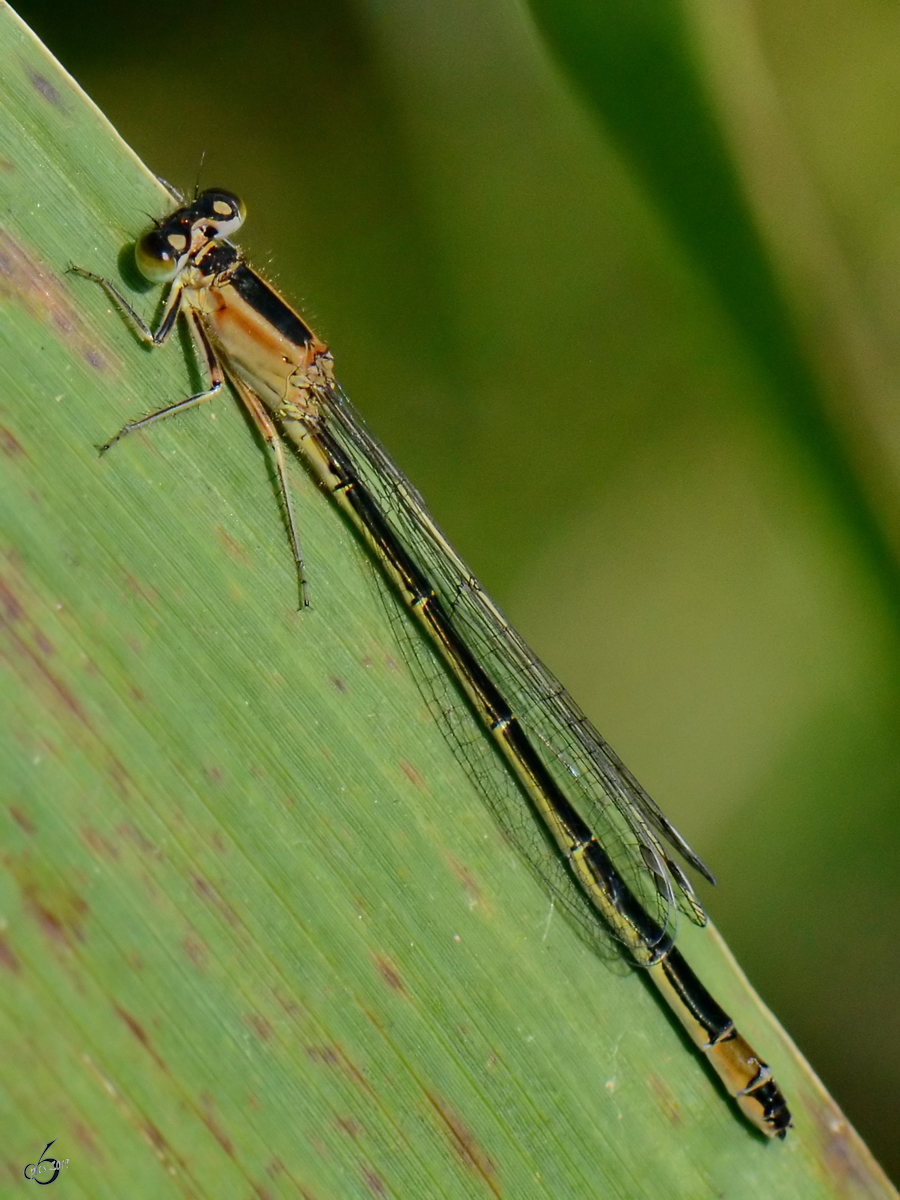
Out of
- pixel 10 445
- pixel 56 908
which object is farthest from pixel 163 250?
pixel 56 908

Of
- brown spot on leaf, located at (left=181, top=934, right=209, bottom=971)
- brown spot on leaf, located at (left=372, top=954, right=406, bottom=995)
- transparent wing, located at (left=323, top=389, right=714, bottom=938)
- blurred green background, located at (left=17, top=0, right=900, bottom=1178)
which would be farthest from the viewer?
blurred green background, located at (left=17, top=0, right=900, bottom=1178)

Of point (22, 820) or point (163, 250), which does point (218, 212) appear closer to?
point (163, 250)

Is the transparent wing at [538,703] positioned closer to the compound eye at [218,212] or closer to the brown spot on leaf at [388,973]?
the compound eye at [218,212]

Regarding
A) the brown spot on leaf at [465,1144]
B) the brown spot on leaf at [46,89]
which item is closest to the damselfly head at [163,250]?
the brown spot on leaf at [46,89]

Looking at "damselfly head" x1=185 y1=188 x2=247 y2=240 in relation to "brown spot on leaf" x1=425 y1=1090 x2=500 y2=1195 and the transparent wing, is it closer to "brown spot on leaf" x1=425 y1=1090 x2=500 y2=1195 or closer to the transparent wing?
the transparent wing

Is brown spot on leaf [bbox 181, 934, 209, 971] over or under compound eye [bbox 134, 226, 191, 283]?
under

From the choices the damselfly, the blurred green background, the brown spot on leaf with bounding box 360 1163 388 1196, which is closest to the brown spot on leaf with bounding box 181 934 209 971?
the brown spot on leaf with bounding box 360 1163 388 1196
